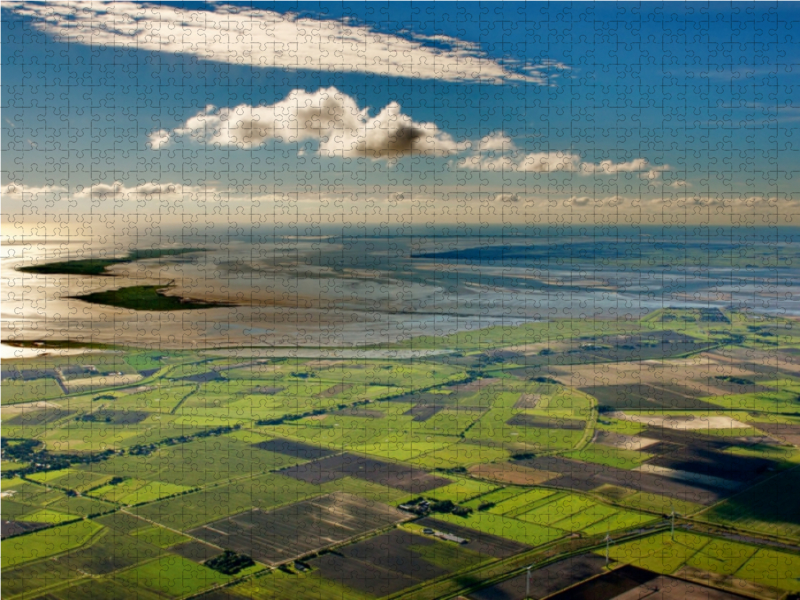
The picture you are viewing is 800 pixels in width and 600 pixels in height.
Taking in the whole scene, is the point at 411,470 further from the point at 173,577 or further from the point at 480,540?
the point at 173,577

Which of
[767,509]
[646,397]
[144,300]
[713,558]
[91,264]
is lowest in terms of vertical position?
[713,558]

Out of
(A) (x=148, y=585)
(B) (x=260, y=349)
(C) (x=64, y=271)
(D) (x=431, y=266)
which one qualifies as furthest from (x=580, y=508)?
(D) (x=431, y=266)

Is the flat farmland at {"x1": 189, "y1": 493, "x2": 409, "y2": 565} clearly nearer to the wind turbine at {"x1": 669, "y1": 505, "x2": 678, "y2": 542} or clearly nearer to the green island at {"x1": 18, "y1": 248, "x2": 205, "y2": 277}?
the wind turbine at {"x1": 669, "y1": 505, "x2": 678, "y2": 542}

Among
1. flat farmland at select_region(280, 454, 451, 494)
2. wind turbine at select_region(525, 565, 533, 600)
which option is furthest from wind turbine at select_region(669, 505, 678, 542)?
flat farmland at select_region(280, 454, 451, 494)

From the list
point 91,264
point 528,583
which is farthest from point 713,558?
point 91,264

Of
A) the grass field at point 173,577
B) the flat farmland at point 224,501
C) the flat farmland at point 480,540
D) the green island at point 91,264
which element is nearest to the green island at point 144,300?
the green island at point 91,264

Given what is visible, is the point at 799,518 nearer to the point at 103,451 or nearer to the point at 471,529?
the point at 471,529
